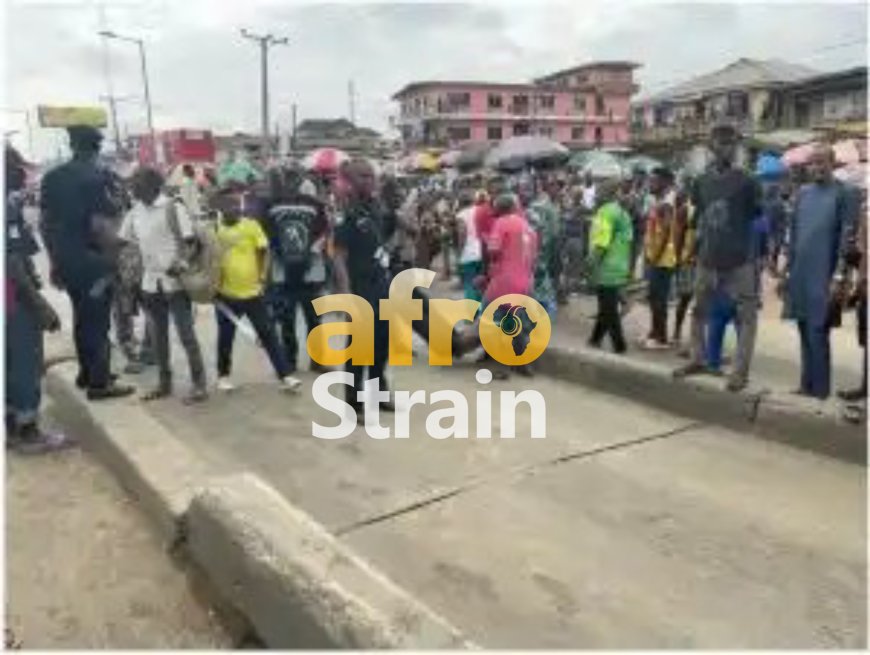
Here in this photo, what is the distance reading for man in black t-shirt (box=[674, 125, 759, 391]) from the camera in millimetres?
5961

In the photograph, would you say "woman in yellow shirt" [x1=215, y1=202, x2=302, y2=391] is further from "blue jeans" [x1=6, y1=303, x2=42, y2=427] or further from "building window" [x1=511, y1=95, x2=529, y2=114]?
"building window" [x1=511, y1=95, x2=529, y2=114]

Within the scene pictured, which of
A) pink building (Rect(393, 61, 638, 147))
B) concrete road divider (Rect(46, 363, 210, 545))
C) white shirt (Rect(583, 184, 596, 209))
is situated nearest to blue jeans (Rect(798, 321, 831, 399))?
concrete road divider (Rect(46, 363, 210, 545))

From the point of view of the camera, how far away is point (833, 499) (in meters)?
4.75

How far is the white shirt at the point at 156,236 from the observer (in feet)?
21.2

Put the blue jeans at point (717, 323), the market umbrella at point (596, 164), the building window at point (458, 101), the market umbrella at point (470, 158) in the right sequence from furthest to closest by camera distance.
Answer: the building window at point (458, 101) → the market umbrella at point (470, 158) → the market umbrella at point (596, 164) → the blue jeans at point (717, 323)

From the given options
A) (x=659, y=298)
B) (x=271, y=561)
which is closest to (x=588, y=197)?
(x=659, y=298)

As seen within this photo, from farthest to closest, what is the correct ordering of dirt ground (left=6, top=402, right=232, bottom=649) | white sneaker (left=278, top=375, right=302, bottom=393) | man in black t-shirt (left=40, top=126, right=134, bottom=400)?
1. white sneaker (left=278, top=375, right=302, bottom=393)
2. man in black t-shirt (left=40, top=126, right=134, bottom=400)
3. dirt ground (left=6, top=402, right=232, bottom=649)

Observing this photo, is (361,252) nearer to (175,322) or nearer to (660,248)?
(175,322)

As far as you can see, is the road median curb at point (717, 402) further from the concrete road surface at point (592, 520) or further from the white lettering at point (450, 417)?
the white lettering at point (450, 417)

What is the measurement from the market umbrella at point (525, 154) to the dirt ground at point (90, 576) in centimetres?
1645

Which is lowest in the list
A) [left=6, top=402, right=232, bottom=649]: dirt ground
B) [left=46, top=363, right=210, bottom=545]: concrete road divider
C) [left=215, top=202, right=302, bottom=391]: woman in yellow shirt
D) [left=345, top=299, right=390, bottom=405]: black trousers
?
[left=6, top=402, right=232, bottom=649]: dirt ground

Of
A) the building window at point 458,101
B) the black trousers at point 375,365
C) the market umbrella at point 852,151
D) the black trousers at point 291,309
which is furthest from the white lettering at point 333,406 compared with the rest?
the building window at point 458,101

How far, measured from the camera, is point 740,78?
1777 inches

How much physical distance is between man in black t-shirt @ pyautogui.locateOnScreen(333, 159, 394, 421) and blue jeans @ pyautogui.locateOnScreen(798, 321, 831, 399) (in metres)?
2.74
